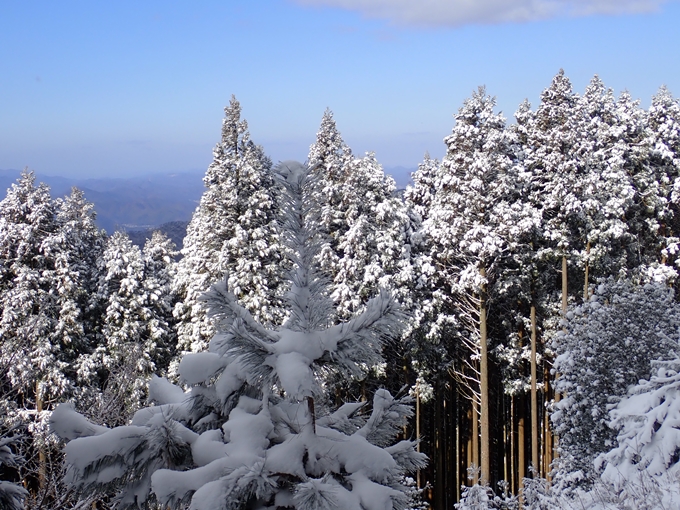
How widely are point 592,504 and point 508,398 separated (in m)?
20.3

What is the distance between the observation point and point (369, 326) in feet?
13.0

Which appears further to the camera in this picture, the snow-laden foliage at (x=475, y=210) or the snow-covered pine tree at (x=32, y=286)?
the snow-covered pine tree at (x=32, y=286)

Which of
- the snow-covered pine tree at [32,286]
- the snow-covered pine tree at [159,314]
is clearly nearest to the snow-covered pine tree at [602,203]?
the snow-covered pine tree at [159,314]

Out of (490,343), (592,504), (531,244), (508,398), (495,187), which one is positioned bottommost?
(508,398)

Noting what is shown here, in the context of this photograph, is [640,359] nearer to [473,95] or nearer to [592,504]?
[592,504]

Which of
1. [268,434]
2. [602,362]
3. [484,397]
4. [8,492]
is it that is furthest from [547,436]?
[268,434]

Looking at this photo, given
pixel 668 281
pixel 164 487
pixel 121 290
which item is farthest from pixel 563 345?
pixel 121 290

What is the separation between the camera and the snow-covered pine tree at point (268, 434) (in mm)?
3652

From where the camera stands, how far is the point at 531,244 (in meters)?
22.1

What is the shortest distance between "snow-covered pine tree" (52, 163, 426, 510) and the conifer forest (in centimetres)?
2

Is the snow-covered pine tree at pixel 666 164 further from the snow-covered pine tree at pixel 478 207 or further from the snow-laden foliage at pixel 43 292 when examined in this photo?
the snow-laden foliage at pixel 43 292

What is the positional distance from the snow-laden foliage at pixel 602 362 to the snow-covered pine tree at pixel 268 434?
1279 centimetres

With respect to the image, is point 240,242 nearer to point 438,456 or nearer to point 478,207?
point 478,207

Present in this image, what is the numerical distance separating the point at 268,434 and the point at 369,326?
113 cm
